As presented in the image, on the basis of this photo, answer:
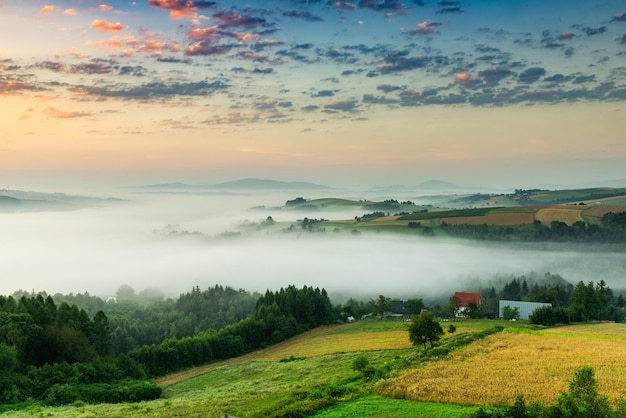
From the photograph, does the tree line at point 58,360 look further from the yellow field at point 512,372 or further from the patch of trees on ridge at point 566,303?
the patch of trees on ridge at point 566,303

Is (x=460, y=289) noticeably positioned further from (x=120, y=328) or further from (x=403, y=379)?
(x=403, y=379)

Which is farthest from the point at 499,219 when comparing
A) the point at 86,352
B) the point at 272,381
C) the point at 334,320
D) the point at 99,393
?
the point at 99,393

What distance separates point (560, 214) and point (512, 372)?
150 m

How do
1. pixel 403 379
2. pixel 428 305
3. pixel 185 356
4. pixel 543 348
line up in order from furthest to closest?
1. pixel 428 305
2. pixel 185 356
3. pixel 543 348
4. pixel 403 379

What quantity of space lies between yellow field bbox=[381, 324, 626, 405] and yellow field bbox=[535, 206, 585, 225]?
121456 millimetres

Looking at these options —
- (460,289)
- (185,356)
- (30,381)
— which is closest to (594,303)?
(460,289)

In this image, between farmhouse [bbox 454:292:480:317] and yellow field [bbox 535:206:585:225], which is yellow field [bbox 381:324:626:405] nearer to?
farmhouse [bbox 454:292:480:317]

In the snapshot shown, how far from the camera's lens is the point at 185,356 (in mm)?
83750

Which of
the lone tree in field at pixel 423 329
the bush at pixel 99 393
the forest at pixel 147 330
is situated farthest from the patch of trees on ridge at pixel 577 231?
the bush at pixel 99 393

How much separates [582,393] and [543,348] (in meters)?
28.4

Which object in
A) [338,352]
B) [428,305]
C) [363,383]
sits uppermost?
[363,383]

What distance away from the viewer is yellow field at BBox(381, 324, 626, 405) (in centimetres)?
3309

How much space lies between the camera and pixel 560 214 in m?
173

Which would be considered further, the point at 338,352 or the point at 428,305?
the point at 428,305
